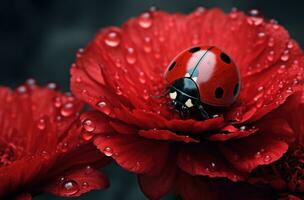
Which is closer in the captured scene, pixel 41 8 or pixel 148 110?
pixel 148 110

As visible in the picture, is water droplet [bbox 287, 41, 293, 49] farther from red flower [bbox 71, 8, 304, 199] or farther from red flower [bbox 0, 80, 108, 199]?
red flower [bbox 0, 80, 108, 199]

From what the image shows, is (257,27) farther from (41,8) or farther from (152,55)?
(41,8)

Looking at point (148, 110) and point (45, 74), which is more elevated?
point (148, 110)

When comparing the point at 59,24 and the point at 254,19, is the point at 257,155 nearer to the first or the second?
the point at 254,19

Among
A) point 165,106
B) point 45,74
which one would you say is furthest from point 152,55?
point 45,74

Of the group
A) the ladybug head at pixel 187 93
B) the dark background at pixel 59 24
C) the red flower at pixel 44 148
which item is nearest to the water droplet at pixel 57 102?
the red flower at pixel 44 148

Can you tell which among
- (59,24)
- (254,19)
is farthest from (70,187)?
(59,24)
